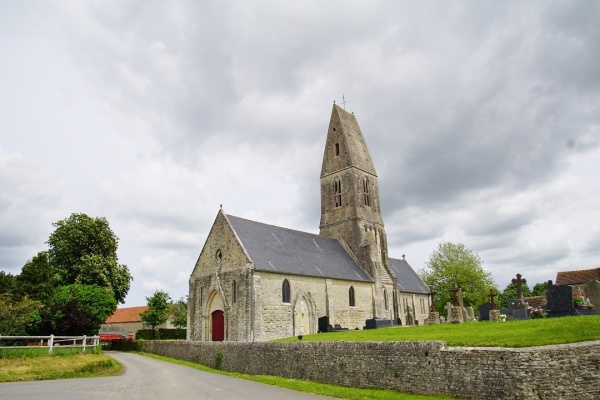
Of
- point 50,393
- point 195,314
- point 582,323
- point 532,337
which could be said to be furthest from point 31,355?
point 582,323

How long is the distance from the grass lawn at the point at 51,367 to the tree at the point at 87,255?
22.1m

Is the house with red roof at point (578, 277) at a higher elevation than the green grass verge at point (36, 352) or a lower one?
higher

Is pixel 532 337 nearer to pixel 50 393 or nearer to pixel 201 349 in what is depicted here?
pixel 50 393

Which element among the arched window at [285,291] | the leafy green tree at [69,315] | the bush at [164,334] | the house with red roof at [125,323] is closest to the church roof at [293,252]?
the arched window at [285,291]

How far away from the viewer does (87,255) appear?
43.8 metres

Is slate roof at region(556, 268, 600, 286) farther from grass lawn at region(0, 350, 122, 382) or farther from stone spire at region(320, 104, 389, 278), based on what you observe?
grass lawn at region(0, 350, 122, 382)

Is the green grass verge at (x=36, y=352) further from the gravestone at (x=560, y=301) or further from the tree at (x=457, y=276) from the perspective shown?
the tree at (x=457, y=276)

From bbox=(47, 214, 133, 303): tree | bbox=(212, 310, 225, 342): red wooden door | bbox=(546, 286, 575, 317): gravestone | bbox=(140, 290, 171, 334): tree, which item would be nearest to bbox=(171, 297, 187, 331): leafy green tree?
bbox=(140, 290, 171, 334): tree

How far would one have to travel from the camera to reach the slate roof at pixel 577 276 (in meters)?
60.4

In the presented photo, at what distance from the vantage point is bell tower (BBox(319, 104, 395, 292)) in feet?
141

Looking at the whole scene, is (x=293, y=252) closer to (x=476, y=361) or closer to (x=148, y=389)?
(x=148, y=389)

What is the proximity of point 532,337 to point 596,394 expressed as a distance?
7.16ft

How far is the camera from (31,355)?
20438 millimetres

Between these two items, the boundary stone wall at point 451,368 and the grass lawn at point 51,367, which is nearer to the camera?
the boundary stone wall at point 451,368
